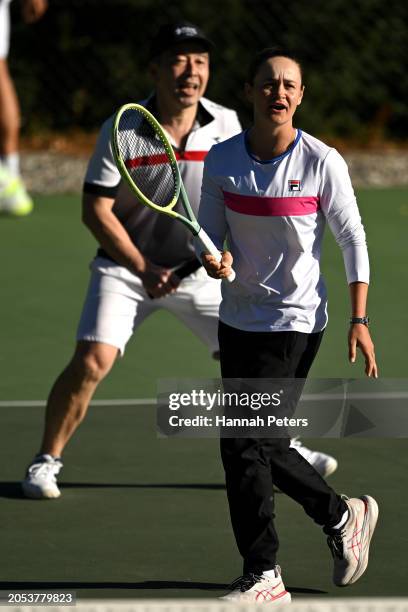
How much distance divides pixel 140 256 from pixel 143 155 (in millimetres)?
414

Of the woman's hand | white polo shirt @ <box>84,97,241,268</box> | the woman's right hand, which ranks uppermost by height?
white polo shirt @ <box>84,97,241,268</box>

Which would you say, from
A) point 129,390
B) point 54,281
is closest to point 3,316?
point 54,281

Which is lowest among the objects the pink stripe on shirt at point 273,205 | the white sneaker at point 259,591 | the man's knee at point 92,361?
the white sneaker at point 259,591

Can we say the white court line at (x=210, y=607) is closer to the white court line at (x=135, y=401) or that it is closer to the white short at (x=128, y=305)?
the white short at (x=128, y=305)

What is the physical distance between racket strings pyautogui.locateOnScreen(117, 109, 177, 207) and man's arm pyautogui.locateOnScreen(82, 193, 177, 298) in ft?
0.68

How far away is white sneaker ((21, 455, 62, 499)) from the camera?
22.5ft

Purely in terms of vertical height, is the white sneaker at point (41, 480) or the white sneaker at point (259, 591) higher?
the white sneaker at point (41, 480)

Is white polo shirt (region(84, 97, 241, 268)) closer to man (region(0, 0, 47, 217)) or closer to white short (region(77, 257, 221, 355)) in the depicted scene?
white short (region(77, 257, 221, 355))

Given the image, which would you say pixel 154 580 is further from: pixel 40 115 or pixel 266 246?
pixel 40 115

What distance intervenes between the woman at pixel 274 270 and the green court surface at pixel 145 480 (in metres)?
0.23

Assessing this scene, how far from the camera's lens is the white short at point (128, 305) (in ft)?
23.0

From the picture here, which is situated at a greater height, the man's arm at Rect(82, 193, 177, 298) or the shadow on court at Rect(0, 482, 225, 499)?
the man's arm at Rect(82, 193, 177, 298)

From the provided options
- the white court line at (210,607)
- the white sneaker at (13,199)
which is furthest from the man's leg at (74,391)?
the white sneaker at (13,199)

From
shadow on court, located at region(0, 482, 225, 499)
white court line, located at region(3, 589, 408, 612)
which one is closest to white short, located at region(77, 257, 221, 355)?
shadow on court, located at region(0, 482, 225, 499)
